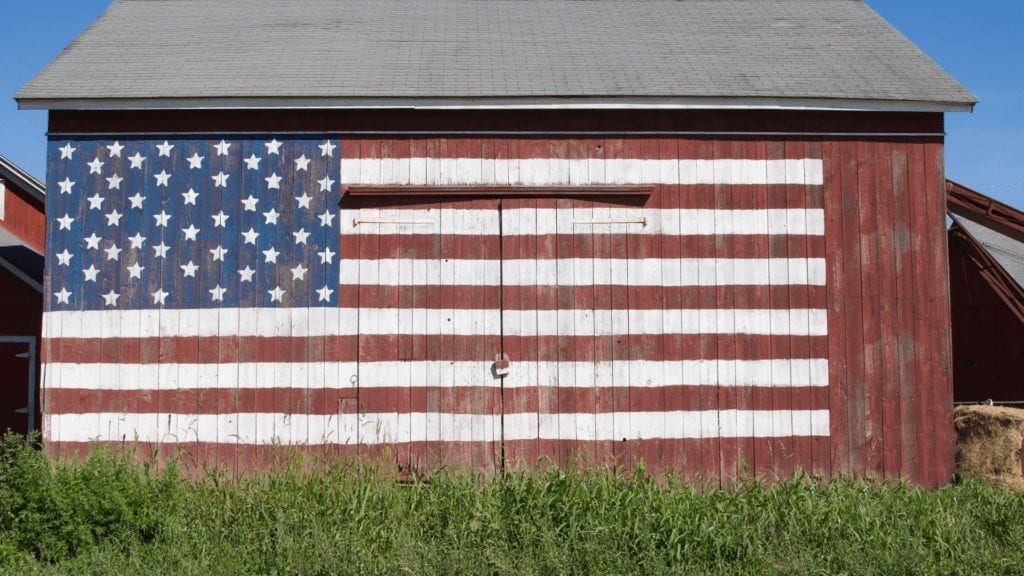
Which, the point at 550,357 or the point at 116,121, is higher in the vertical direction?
the point at 116,121

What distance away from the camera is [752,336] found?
8523 mm

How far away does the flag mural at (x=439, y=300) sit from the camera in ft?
27.4

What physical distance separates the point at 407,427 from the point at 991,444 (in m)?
6.14

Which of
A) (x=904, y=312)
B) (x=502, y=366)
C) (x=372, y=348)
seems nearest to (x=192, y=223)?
(x=372, y=348)

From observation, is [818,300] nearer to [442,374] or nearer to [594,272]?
[594,272]

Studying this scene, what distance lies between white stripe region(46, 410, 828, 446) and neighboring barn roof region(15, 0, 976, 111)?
3334 millimetres

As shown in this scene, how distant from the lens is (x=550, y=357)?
844 cm

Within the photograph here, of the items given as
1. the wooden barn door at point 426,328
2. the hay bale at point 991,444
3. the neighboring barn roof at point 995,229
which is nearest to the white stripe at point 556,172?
the wooden barn door at point 426,328

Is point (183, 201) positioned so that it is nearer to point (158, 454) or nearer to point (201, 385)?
point (201, 385)

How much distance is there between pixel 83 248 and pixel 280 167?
225cm

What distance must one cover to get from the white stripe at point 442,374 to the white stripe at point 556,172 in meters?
1.95

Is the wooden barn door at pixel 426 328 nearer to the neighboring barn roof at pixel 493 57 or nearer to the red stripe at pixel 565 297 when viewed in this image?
the red stripe at pixel 565 297

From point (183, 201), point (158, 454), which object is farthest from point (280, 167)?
point (158, 454)

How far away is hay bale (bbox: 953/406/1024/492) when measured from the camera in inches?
320
